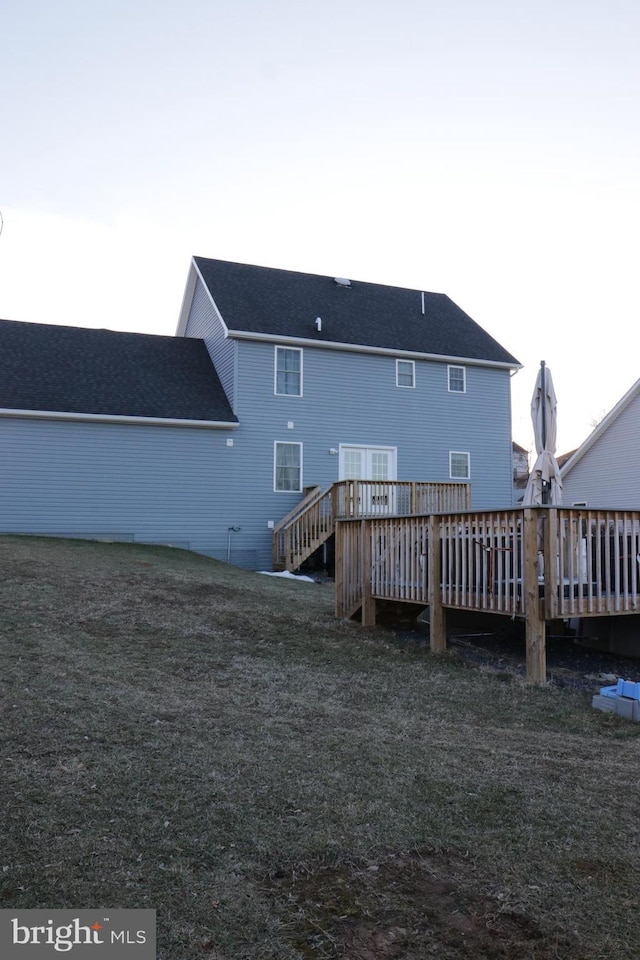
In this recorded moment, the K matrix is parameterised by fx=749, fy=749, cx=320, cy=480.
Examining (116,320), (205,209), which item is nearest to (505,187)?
(205,209)

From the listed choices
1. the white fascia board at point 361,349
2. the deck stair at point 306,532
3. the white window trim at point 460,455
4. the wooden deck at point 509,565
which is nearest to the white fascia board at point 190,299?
the white fascia board at point 361,349

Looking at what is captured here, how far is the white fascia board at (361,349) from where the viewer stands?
64.5ft

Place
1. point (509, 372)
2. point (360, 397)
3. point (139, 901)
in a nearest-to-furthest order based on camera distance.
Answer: point (139, 901), point (360, 397), point (509, 372)

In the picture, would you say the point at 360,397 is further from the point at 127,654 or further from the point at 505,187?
the point at 127,654

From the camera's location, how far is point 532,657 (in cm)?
707

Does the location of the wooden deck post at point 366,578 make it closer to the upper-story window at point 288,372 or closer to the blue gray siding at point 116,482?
the blue gray siding at point 116,482

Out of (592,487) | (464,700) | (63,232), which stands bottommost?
(464,700)

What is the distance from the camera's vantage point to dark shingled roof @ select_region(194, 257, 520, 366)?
20531 mm

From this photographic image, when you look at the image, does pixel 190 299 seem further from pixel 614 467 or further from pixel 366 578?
pixel 366 578

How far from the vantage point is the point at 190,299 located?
23.4 meters

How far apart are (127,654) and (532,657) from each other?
389cm

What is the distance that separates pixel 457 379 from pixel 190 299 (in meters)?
8.62

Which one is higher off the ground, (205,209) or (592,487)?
(205,209)

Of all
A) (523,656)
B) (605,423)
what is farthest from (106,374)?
(605,423)
